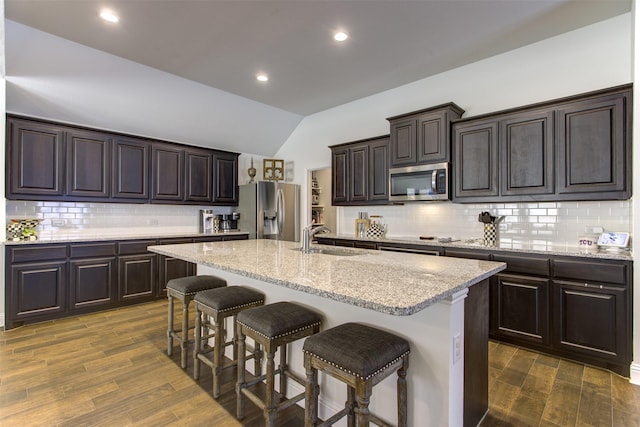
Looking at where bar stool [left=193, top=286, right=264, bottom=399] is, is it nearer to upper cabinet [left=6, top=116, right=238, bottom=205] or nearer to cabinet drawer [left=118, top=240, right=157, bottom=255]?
cabinet drawer [left=118, top=240, right=157, bottom=255]

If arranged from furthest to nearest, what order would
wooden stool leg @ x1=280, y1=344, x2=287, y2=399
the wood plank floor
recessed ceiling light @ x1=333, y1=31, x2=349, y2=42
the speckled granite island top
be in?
recessed ceiling light @ x1=333, y1=31, x2=349, y2=42 → wooden stool leg @ x1=280, y1=344, x2=287, y2=399 → the wood plank floor → the speckled granite island top

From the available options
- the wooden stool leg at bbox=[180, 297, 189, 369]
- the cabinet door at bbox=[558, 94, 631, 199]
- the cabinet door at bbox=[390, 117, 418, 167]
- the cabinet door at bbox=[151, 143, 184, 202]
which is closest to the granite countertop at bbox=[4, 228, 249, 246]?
the cabinet door at bbox=[151, 143, 184, 202]

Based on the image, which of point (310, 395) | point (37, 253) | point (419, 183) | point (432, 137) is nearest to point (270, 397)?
point (310, 395)

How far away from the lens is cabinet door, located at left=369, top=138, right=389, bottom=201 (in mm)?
4160

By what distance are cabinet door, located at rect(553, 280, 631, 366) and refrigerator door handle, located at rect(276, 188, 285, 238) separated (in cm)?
389

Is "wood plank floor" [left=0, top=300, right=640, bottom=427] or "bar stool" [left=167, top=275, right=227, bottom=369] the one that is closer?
"wood plank floor" [left=0, top=300, right=640, bottom=427]

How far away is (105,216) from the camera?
4383 mm

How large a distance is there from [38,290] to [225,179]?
113 inches

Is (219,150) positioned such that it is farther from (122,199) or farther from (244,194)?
(122,199)

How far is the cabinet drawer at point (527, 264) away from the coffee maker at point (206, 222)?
4.28 metres

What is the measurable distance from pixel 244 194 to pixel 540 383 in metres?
4.68

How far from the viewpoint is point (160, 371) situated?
2400 mm

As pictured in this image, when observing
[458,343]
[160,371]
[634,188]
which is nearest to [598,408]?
[458,343]

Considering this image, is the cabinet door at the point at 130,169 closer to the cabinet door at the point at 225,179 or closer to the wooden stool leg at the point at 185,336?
the cabinet door at the point at 225,179
